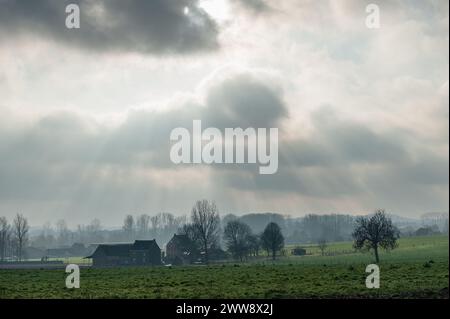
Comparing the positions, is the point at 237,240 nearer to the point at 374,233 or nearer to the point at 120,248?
the point at 120,248

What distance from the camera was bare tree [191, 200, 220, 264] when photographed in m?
102

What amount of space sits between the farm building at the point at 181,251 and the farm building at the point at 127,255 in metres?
3.82

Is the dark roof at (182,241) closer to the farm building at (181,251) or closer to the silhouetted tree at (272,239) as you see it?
the farm building at (181,251)

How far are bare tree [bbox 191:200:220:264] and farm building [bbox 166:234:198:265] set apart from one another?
263cm

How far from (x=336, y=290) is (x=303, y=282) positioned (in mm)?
6121

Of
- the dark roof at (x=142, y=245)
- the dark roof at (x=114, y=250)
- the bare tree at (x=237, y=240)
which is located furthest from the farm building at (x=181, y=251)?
the dark roof at (x=114, y=250)

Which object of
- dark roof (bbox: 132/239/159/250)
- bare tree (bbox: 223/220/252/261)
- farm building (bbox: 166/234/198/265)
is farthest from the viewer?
dark roof (bbox: 132/239/159/250)

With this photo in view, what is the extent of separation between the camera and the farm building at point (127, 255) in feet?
350

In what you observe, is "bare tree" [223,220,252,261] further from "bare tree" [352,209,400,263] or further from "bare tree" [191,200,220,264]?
"bare tree" [352,209,400,263]
